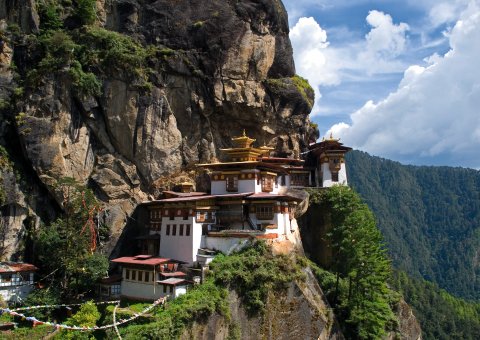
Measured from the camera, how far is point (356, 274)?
3803 cm

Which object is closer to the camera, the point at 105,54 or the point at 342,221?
the point at 342,221

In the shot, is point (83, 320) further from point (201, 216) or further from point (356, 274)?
point (356, 274)

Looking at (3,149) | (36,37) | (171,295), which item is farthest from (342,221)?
(36,37)

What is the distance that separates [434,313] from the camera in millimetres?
115188

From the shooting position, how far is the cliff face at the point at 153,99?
130ft

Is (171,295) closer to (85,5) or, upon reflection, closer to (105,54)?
(105,54)

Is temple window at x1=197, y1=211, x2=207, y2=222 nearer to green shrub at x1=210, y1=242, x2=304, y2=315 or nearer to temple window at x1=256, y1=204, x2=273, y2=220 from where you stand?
green shrub at x1=210, y1=242, x2=304, y2=315

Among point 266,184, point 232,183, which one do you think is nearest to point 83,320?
point 232,183

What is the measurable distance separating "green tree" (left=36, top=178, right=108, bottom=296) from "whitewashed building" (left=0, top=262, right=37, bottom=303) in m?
1.36

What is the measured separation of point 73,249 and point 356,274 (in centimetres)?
2222

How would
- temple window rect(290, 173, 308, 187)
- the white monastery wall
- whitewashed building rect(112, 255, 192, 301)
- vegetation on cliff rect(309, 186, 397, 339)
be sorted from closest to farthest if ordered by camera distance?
whitewashed building rect(112, 255, 192, 301) → the white monastery wall → vegetation on cliff rect(309, 186, 397, 339) → temple window rect(290, 173, 308, 187)

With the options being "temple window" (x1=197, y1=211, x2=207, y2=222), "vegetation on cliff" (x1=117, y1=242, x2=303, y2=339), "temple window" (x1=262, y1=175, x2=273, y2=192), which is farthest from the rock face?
"temple window" (x1=262, y1=175, x2=273, y2=192)

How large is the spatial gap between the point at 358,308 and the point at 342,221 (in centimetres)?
712

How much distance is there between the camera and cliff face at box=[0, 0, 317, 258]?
39625mm
